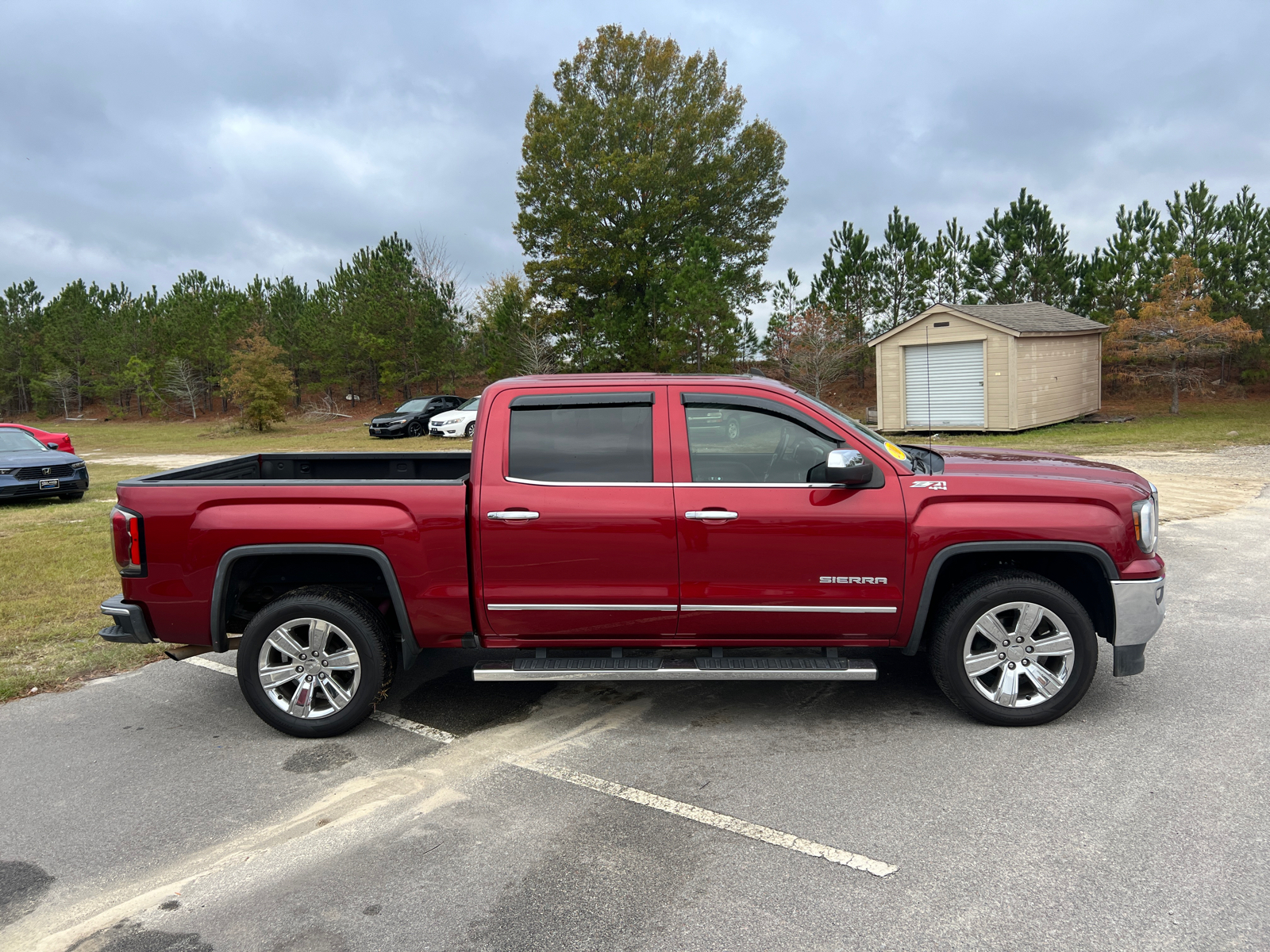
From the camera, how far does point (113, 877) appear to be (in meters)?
3.27

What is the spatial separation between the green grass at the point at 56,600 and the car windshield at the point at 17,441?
1.60 metres

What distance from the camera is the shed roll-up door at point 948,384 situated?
2441 centimetres

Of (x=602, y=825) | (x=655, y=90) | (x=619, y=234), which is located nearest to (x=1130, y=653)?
(x=602, y=825)

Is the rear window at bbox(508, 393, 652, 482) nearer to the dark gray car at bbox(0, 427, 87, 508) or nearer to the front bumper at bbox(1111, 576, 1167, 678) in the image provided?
the front bumper at bbox(1111, 576, 1167, 678)

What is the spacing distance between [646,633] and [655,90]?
132 ft

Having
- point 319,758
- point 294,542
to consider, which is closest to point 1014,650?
point 319,758

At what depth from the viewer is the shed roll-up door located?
24406mm

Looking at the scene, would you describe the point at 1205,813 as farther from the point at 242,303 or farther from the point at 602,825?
the point at 242,303

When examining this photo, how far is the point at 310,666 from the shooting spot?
14.8 feet

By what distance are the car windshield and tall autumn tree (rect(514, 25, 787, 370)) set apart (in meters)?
20.4

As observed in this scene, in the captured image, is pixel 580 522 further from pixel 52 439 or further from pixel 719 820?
pixel 52 439

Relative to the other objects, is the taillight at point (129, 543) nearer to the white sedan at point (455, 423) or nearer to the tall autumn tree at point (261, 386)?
the white sedan at point (455, 423)

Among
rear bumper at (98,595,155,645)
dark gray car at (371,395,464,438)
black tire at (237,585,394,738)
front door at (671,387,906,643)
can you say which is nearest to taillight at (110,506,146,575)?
rear bumper at (98,595,155,645)

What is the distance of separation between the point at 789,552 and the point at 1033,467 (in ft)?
4.73
